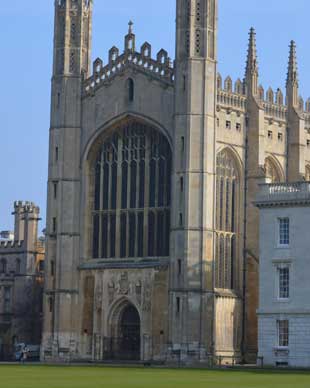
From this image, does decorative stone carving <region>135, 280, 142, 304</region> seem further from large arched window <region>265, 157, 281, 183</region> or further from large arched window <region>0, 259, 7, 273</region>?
large arched window <region>0, 259, 7, 273</region>

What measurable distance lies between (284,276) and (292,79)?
739 inches

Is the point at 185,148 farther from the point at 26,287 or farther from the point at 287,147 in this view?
the point at 26,287

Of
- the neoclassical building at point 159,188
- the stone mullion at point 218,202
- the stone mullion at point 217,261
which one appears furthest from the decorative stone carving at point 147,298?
the stone mullion at point 218,202

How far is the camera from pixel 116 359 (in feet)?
282

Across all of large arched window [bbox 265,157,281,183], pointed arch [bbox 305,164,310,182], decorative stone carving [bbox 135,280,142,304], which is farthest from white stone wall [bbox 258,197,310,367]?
pointed arch [bbox 305,164,310,182]

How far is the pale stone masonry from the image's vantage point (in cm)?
7506

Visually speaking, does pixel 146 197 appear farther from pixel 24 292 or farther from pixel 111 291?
pixel 24 292

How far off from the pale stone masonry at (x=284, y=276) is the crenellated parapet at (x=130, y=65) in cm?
1221

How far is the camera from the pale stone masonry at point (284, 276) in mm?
75062

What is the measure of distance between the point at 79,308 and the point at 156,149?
11.9 m

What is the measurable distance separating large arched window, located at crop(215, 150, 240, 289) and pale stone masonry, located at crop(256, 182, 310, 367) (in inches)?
243

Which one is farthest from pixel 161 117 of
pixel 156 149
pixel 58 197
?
pixel 58 197

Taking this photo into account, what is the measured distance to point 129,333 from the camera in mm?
86625

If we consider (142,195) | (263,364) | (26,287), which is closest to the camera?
(263,364)
